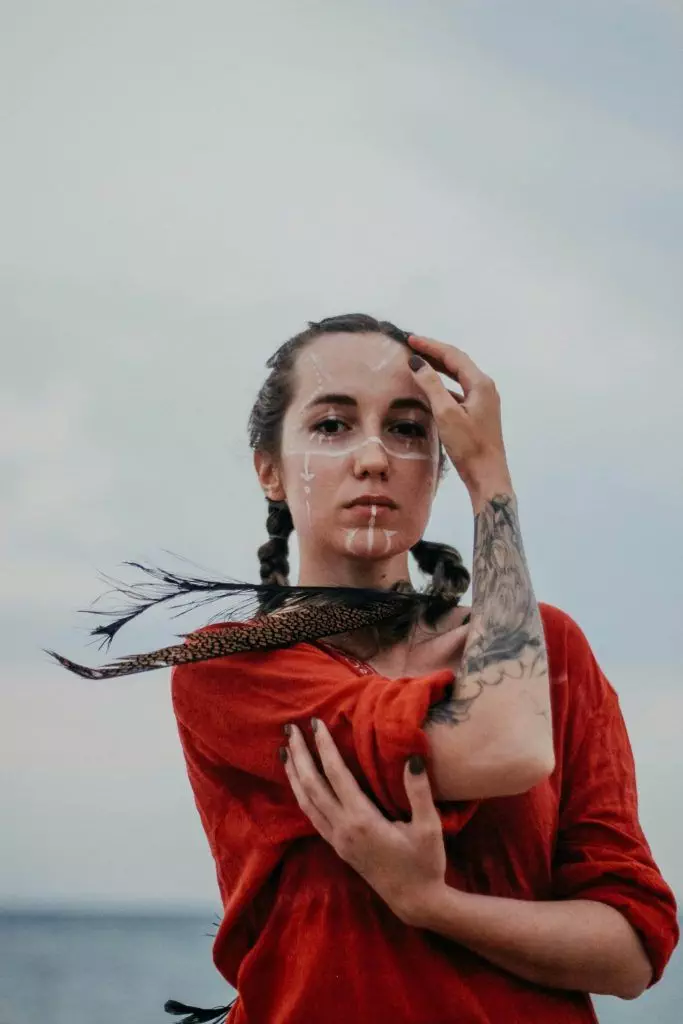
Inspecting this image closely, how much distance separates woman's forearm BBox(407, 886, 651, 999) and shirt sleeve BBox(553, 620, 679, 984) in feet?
0.15

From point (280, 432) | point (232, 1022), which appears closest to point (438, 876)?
point (232, 1022)

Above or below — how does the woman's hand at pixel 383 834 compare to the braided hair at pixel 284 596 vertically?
below

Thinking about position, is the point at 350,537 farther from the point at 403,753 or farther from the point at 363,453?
the point at 403,753

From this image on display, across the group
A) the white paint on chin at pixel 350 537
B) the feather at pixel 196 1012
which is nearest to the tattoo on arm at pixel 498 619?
the white paint on chin at pixel 350 537

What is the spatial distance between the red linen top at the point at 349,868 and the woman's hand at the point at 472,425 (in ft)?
1.31

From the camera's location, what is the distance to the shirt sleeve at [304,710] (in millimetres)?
2291

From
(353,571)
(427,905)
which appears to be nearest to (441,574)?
(353,571)

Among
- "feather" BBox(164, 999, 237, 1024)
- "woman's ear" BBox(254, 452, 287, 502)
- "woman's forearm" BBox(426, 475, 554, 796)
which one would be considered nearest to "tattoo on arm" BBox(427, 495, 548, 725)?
"woman's forearm" BBox(426, 475, 554, 796)

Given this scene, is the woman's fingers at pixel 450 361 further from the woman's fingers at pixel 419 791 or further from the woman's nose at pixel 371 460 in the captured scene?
the woman's fingers at pixel 419 791

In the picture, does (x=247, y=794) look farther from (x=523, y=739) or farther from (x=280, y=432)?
(x=280, y=432)

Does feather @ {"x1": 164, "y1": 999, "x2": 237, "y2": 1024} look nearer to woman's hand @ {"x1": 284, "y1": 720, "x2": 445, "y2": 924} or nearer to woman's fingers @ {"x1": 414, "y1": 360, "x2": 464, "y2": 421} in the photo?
woman's hand @ {"x1": 284, "y1": 720, "x2": 445, "y2": 924}

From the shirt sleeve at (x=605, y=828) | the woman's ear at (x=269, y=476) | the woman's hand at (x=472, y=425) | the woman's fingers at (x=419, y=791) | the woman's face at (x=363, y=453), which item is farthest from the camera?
the woman's ear at (x=269, y=476)

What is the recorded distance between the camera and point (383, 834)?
7.55ft

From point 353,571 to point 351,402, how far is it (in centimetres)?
35
